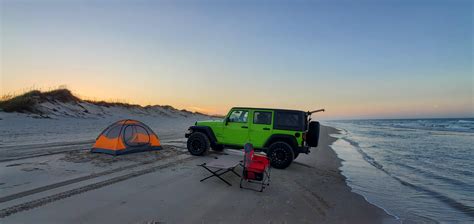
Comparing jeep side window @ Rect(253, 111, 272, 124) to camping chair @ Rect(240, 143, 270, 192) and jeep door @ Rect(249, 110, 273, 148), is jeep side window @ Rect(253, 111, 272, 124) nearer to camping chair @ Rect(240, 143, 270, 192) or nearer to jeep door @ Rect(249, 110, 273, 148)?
jeep door @ Rect(249, 110, 273, 148)

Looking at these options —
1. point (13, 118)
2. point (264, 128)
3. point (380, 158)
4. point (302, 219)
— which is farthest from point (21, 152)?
point (380, 158)

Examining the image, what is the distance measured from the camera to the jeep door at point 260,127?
961 cm

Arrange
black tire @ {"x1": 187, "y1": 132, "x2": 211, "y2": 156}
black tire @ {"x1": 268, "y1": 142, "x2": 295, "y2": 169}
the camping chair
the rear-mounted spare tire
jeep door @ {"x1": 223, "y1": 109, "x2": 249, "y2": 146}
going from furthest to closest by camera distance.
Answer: black tire @ {"x1": 187, "y1": 132, "x2": 211, "y2": 156} < jeep door @ {"x1": 223, "y1": 109, "x2": 249, "y2": 146} < the rear-mounted spare tire < black tire @ {"x1": 268, "y1": 142, "x2": 295, "y2": 169} < the camping chair

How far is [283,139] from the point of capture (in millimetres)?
9383

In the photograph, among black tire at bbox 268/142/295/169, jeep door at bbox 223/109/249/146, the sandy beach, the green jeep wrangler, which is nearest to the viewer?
the sandy beach

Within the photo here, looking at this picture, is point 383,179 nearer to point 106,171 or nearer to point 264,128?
point 264,128

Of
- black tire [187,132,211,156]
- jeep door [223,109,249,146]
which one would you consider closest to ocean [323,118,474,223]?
jeep door [223,109,249,146]

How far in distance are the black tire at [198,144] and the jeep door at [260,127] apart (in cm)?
184

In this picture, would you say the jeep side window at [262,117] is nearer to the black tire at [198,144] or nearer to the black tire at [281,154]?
the black tire at [281,154]

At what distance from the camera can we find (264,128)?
9641 mm

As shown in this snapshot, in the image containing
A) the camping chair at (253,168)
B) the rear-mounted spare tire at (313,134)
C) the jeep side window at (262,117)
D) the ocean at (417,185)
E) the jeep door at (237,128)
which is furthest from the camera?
the jeep door at (237,128)

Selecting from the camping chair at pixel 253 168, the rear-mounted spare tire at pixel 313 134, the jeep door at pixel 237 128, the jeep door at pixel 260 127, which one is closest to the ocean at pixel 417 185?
the rear-mounted spare tire at pixel 313 134

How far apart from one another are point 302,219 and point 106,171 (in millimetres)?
5281

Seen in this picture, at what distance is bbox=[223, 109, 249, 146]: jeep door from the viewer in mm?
9961
